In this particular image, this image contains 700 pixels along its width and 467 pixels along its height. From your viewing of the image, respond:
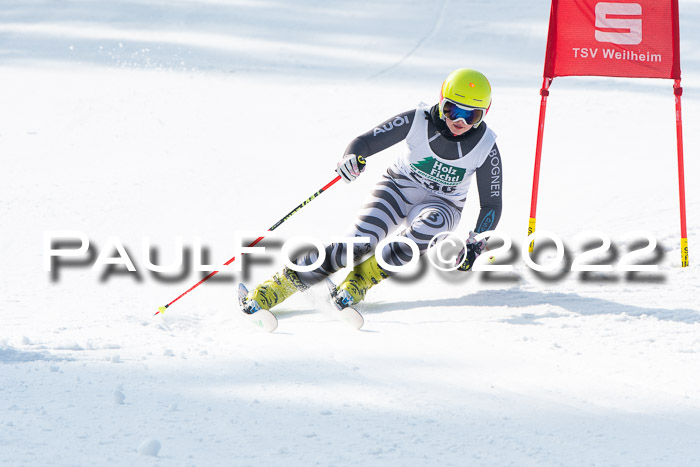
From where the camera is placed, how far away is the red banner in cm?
514

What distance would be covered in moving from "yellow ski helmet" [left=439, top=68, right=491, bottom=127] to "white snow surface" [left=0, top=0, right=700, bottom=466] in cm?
106

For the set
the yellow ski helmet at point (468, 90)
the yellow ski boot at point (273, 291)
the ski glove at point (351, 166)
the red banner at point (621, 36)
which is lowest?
the yellow ski boot at point (273, 291)

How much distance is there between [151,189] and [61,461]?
5313 mm

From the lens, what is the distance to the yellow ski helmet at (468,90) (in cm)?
452

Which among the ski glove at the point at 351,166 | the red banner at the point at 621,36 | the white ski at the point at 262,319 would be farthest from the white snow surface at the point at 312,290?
the red banner at the point at 621,36

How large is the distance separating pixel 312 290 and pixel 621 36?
234cm

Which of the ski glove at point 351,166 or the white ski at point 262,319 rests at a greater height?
the ski glove at point 351,166

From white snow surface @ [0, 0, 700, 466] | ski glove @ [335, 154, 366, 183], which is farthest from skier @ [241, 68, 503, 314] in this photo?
white snow surface @ [0, 0, 700, 466]

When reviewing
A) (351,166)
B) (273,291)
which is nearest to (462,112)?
(351,166)

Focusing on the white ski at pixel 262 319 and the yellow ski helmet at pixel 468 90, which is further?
the yellow ski helmet at pixel 468 90

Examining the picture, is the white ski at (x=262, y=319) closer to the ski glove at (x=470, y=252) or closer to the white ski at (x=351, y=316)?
the white ski at (x=351, y=316)

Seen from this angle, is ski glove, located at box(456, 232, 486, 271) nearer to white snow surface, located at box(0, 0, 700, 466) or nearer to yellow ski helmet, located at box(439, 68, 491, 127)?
white snow surface, located at box(0, 0, 700, 466)

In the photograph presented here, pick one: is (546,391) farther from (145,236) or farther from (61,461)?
(145,236)

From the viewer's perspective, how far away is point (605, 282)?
4.93 m
